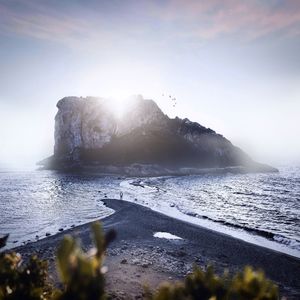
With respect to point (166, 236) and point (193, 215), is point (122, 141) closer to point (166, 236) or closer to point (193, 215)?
point (193, 215)

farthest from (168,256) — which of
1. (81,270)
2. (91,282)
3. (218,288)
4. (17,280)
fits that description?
(81,270)

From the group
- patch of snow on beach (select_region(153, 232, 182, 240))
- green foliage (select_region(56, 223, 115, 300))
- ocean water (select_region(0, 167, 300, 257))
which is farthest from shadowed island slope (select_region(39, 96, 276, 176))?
green foliage (select_region(56, 223, 115, 300))

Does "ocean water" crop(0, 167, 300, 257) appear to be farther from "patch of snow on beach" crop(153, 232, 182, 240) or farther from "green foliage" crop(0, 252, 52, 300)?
"green foliage" crop(0, 252, 52, 300)

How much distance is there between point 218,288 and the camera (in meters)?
6.52

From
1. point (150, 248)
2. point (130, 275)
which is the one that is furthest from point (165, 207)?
point (130, 275)

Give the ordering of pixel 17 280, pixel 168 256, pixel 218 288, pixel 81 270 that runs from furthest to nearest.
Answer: pixel 168 256 < pixel 17 280 < pixel 218 288 < pixel 81 270

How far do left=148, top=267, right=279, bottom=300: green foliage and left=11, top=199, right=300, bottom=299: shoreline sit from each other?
14.4 metres

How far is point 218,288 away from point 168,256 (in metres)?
22.8

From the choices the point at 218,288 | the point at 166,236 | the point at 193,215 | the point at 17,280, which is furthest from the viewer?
the point at 193,215

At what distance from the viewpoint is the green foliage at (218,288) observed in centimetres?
556

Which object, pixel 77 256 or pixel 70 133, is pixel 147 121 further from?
pixel 77 256

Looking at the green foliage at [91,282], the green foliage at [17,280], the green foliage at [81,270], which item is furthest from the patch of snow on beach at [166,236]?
the green foliage at [81,270]

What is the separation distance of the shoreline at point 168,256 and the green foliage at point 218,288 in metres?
14.4

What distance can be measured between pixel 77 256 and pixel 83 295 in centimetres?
64
